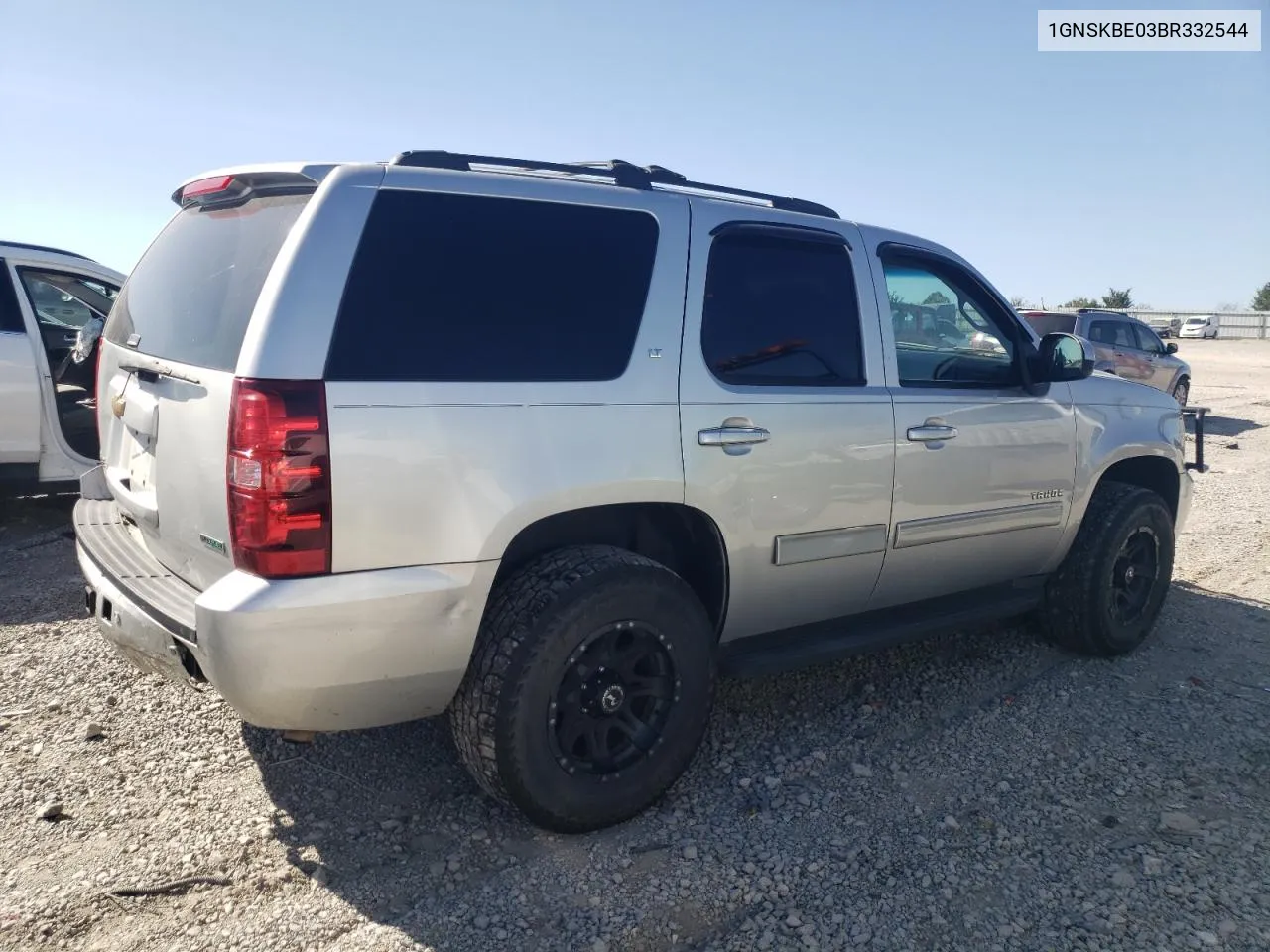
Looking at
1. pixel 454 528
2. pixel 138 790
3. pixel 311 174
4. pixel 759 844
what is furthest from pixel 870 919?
pixel 311 174

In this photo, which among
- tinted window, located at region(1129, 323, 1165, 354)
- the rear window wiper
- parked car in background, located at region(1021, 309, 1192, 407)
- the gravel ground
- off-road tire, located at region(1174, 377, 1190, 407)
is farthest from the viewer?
off-road tire, located at region(1174, 377, 1190, 407)

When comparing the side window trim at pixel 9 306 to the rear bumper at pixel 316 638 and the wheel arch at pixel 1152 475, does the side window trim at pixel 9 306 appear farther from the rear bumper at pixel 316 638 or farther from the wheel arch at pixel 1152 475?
the wheel arch at pixel 1152 475

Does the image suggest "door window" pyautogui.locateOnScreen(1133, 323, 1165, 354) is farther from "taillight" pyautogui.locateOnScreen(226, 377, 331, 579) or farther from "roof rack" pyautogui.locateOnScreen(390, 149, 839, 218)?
"taillight" pyautogui.locateOnScreen(226, 377, 331, 579)

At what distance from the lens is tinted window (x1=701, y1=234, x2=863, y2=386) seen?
11.3ft

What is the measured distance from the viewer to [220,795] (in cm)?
333

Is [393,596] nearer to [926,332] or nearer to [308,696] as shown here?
[308,696]

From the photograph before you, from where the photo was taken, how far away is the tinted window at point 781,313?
11.3ft

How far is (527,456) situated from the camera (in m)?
2.88

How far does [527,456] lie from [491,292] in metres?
0.52

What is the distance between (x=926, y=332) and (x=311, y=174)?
2635 millimetres

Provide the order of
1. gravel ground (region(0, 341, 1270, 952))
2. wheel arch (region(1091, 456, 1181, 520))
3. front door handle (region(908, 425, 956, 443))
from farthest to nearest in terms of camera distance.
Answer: wheel arch (region(1091, 456, 1181, 520)) → front door handle (region(908, 425, 956, 443)) → gravel ground (region(0, 341, 1270, 952))

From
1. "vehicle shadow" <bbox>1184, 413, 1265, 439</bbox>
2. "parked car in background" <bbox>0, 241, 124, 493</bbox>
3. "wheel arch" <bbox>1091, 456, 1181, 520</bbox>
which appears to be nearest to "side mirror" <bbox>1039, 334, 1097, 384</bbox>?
"wheel arch" <bbox>1091, 456, 1181, 520</bbox>

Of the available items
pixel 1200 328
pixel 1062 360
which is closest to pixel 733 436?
pixel 1062 360

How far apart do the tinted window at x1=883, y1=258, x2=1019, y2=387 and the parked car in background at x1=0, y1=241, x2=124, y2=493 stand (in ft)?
15.7
